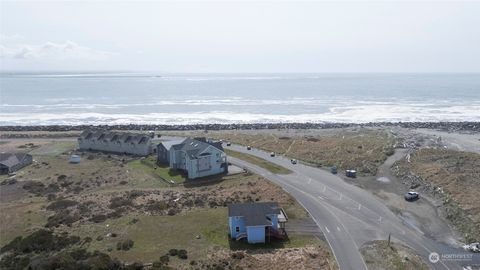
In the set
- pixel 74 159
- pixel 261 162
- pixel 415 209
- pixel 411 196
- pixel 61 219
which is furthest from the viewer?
pixel 74 159

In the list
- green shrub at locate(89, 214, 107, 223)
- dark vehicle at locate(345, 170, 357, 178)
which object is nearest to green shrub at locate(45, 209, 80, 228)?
green shrub at locate(89, 214, 107, 223)

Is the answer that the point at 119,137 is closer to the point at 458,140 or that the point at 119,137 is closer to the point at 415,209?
the point at 415,209

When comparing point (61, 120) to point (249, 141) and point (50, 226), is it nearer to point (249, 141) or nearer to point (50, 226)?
point (249, 141)

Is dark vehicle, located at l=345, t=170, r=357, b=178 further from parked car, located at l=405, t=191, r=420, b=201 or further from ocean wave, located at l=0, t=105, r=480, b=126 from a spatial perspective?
ocean wave, located at l=0, t=105, r=480, b=126

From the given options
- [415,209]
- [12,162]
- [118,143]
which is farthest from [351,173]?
[12,162]

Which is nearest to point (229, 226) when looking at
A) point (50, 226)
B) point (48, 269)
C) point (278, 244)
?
point (278, 244)

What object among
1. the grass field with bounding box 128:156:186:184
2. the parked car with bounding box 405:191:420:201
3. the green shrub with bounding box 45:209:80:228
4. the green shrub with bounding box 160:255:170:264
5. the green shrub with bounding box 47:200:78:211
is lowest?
the green shrub with bounding box 160:255:170:264

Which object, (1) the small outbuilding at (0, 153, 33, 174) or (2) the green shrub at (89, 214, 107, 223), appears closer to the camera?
(2) the green shrub at (89, 214, 107, 223)

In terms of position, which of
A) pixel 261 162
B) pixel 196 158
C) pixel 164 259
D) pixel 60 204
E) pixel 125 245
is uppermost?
pixel 196 158
